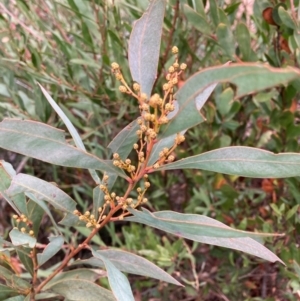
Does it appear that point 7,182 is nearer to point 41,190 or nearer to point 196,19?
point 41,190

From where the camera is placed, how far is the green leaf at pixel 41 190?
63 cm

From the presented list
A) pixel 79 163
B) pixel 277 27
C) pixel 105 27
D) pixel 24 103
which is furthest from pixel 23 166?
pixel 79 163

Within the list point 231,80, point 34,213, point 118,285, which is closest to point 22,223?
point 34,213

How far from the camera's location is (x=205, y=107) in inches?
49.6

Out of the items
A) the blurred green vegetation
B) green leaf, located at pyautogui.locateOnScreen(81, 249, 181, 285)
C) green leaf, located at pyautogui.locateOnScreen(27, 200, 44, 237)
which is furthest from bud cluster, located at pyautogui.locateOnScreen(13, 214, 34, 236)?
the blurred green vegetation

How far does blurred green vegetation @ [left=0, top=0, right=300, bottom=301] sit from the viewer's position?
1088 mm

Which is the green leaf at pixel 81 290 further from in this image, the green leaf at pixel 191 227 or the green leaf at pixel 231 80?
the green leaf at pixel 231 80

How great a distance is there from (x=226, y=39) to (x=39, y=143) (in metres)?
0.58

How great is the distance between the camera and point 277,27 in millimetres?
1078

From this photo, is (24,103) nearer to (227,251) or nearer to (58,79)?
(58,79)

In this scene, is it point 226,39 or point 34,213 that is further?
point 226,39

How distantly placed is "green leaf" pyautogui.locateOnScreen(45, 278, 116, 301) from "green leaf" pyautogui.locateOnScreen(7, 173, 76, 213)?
0.46ft

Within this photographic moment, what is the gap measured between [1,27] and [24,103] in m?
0.21

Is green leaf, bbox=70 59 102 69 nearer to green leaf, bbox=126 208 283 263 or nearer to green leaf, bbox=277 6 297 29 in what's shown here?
green leaf, bbox=277 6 297 29
